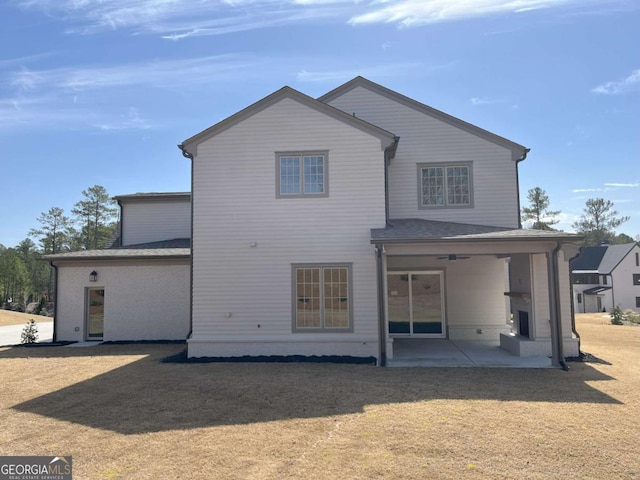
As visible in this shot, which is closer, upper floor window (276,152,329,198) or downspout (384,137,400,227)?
downspout (384,137,400,227)

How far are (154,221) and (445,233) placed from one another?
13.8 metres

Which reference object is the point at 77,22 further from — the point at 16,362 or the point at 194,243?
the point at 16,362

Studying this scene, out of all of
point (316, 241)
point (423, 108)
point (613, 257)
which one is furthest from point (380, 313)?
point (613, 257)

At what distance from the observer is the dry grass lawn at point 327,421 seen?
4.57m

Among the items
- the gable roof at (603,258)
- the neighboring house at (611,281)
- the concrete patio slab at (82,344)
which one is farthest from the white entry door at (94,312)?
the gable roof at (603,258)

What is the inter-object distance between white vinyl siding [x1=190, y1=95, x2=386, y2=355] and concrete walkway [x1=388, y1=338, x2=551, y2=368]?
138cm

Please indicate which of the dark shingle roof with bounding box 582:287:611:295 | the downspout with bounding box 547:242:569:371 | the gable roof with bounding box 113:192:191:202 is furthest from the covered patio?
the dark shingle roof with bounding box 582:287:611:295

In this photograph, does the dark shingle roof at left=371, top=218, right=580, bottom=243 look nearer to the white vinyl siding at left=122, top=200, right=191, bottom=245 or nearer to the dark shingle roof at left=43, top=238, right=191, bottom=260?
the dark shingle roof at left=43, top=238, right=191, bottom=260

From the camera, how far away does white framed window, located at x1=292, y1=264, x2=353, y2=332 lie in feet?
35.6

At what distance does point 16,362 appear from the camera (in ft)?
36.8

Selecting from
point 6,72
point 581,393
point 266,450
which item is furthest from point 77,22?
point 581,393

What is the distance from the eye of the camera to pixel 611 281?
146 ft

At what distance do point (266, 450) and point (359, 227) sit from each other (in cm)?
689

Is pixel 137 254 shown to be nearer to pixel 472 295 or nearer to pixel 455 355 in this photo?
pixel 455 355
